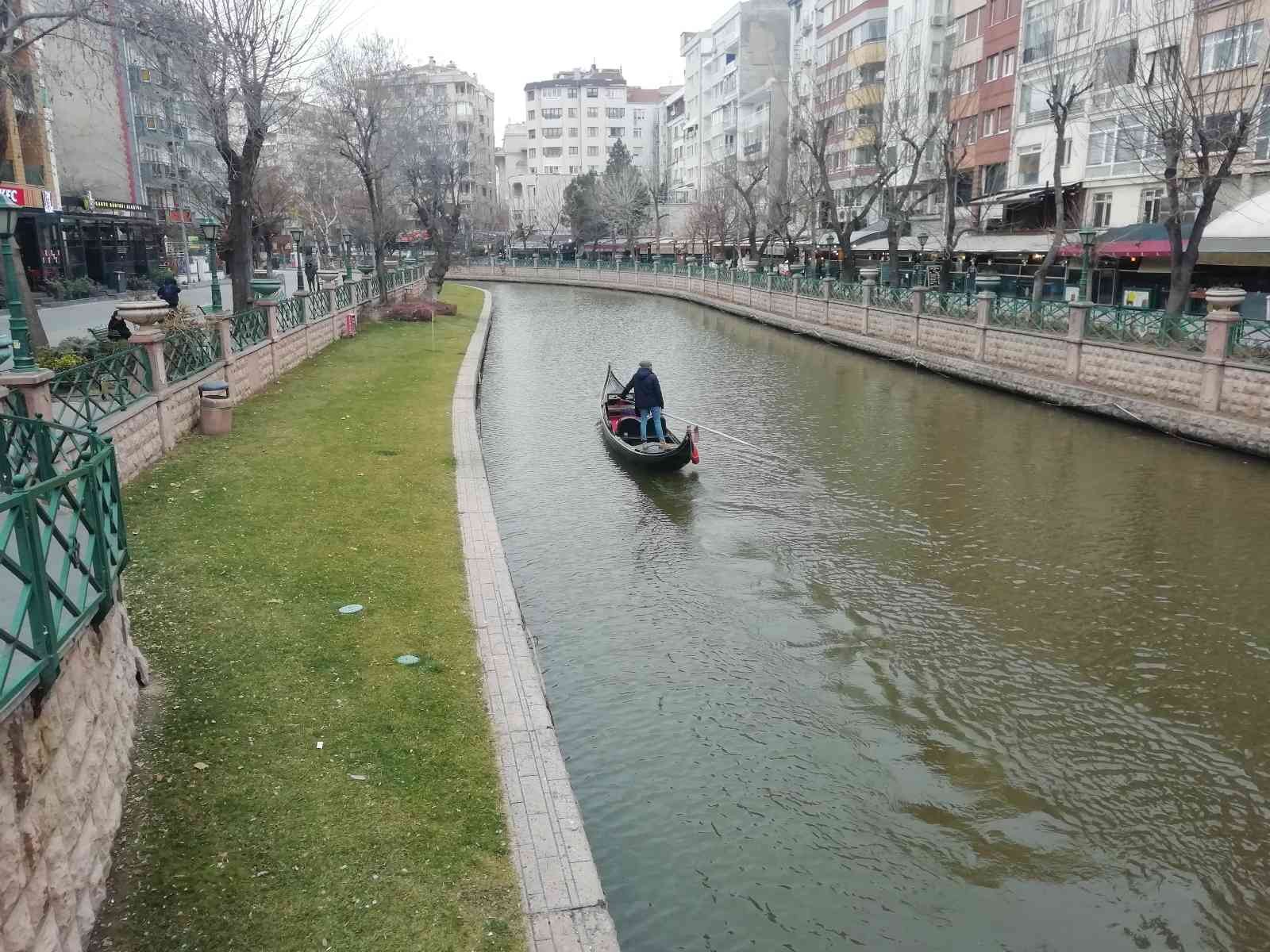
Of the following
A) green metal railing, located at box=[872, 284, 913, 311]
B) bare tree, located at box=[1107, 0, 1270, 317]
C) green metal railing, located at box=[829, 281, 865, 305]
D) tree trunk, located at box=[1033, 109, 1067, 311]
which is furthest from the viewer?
green metal railing, located at box=[829, 281, 865, 305]

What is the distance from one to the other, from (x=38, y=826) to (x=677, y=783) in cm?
490

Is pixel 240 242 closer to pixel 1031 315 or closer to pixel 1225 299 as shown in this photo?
pixel 1031 315

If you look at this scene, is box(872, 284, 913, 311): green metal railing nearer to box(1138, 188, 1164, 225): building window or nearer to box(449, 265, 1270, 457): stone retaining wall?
box(449, 265, 1270, 457): stone retaining wall

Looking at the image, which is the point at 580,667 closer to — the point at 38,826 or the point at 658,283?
the point at 38,826

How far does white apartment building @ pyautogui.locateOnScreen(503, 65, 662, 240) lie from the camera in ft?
377

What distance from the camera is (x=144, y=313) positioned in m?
15.7

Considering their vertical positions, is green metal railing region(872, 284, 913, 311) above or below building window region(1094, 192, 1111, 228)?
below

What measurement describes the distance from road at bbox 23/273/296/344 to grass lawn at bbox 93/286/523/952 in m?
17.3

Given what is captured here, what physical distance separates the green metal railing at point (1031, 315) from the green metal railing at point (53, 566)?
23.2 m

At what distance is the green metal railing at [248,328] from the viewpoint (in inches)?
800

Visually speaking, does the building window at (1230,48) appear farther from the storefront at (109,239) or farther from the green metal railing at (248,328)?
the storefront at (109,239)

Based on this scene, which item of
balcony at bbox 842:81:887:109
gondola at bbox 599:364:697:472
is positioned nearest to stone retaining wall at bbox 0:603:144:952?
gondola at bbox 599:364:697:472

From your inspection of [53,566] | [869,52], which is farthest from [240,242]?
[869,52]

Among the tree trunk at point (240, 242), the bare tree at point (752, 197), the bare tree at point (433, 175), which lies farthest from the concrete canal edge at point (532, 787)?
the bare tree at point (752, 197)
